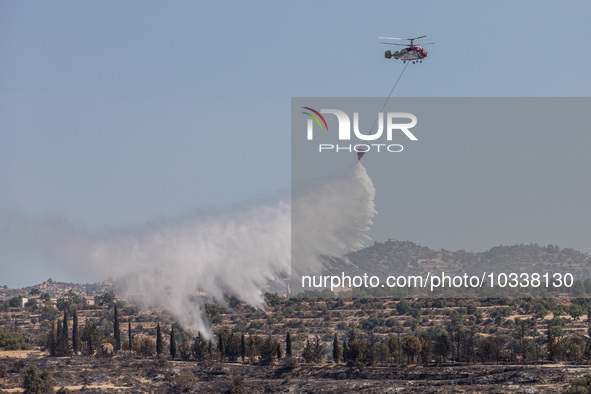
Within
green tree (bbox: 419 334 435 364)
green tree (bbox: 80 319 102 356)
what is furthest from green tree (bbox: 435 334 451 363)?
green tree (bbox: 80 319 102 356)

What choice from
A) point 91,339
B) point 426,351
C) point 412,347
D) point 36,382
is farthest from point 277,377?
point 91,339

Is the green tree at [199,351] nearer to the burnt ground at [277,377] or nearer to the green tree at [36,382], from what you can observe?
the burnt ground at [277,377]

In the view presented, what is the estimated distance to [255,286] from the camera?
181125 mm

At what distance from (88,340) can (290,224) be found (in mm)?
41695

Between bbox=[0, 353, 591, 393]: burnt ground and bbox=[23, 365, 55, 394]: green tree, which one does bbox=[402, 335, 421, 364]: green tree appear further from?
bbox=[23, 365, 55, 394]: green tree

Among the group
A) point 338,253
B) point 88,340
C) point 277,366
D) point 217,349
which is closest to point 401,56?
point 338,253

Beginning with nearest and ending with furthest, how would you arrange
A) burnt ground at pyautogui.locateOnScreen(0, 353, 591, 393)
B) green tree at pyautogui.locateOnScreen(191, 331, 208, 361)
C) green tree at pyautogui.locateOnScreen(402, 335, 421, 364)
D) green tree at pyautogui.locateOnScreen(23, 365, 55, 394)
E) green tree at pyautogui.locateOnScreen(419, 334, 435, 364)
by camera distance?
1. burnt ground at pyautogui.locateOnScreen(0, 353, 591, 393)
2. green tree at pyautogui.locateOnScreen(23, 365, 55, 394)
3. green tree at pyautogui.locateOnScreen(419, 334, 435, 364)
4. green tree at pyautogui.locateOnScreen(402, 335, 421, 364)
5. green tree at pyautogui.locateOnScreen(191, 331, 208, 361)

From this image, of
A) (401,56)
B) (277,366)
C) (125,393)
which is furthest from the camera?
(277,366)

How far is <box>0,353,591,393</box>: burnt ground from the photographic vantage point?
12550cm

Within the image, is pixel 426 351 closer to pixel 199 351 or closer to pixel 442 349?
pixel 442 349

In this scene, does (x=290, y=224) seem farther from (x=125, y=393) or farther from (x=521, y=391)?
(x=521, y=391)

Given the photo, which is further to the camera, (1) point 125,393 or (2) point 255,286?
(2) point 255,286

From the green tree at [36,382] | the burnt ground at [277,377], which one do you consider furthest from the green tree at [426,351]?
the green tree at [36,382]

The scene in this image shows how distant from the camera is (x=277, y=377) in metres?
147
